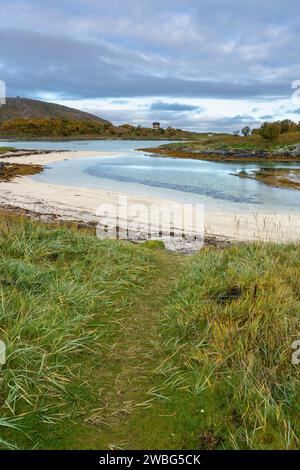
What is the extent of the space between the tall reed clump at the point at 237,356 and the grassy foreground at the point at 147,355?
1 cm

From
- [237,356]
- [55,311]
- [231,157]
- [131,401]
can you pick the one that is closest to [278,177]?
[231,157]

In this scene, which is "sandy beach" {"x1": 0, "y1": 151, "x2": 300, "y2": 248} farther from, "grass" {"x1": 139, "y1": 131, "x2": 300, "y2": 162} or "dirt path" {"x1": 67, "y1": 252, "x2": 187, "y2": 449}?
"grass" {"x1": 139, "y1": 131, "x2": 300, "y2": 162}

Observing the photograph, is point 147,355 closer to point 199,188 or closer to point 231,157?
point 199,188

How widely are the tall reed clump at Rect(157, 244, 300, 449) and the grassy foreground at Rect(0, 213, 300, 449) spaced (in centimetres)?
1

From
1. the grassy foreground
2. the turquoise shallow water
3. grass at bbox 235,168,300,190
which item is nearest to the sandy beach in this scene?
the turquoise shallow water

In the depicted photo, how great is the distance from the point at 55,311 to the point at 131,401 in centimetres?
168

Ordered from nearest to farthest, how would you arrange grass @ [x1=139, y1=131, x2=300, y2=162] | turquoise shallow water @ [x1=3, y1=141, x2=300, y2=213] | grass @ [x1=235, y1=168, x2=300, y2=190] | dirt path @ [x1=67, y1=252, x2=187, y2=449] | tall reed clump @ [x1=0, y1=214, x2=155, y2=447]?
dirt path @ [x1=67, y1=252, x2=187, y2=449] < tall reed clump @ [x1=0, y1=214, x2=155, y2=447] < turquoise shallow water @ [x1=3, y1=141, x2=300, y2=213] < grass @ [x1=235, y1=168, x2=300, y2=190] < grass @ [x1=139, y1=131, x2=300, y2=162]

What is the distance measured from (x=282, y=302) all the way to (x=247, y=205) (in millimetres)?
16365

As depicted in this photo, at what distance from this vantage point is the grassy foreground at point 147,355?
10.8 feet

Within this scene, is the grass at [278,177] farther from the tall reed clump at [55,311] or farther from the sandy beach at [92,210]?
the tall reed clump at [55,311]

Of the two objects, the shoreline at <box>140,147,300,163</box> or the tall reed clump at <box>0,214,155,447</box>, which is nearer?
the tall reed clump at <box>0,214,155,447</box>

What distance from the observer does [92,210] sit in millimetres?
18000

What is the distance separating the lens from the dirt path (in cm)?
321

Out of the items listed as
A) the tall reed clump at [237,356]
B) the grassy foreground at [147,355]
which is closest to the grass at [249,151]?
the grassy foreground at [147,355]
